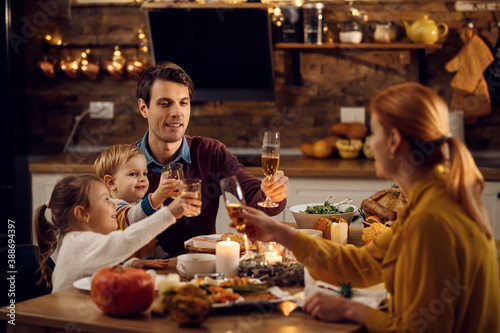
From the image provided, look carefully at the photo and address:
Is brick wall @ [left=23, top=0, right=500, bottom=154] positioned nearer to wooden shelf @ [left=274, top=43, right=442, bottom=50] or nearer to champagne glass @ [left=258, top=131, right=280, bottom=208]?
wooden shelf @ [left=274, top=43, right=442, bottom=50]

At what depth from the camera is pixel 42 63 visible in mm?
4355

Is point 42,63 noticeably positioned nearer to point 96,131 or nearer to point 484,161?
point 96,131

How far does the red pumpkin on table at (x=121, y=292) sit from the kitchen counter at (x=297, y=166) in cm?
226

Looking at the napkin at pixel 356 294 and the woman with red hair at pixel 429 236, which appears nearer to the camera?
the woman with red hair at pixel 429 236

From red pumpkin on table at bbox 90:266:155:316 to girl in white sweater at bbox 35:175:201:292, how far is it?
6.8 inches

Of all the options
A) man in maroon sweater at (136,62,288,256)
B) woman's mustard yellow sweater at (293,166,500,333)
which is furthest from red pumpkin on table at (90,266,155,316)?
man in maroon sweater at (136,62,288,256)

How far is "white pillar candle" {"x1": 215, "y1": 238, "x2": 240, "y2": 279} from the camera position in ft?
5.64

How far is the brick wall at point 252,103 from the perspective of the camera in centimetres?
411

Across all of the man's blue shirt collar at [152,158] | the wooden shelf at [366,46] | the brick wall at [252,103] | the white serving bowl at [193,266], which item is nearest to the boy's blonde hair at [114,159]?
the man's blue shirt collar at [152,158]

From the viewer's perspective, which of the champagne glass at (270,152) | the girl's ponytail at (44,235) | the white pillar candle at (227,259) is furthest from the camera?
the champagne glass at (270,152)

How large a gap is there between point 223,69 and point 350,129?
919 mm

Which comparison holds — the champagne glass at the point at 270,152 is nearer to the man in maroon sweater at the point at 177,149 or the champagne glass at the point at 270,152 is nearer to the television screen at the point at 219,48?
the man in maroon sweater at the point at 177,149

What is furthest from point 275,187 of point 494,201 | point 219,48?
point 219,48

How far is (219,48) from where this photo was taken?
4.08 m
